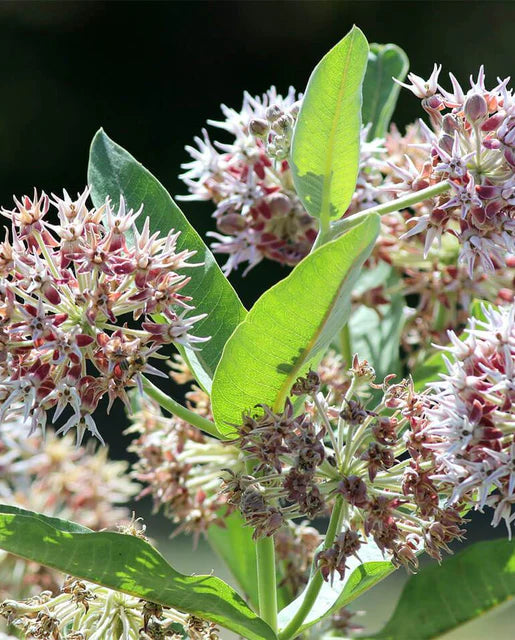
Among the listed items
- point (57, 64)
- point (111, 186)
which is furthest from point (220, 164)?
point (57, 64)

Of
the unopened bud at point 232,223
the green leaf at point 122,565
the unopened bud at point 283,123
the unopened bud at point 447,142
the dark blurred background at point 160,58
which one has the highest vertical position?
the dark blurred background at point 160,58

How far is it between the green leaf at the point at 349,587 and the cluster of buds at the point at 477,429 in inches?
2.8

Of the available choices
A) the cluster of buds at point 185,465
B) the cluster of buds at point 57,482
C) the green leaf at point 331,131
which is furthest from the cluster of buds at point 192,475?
the green leaf at point 331,131

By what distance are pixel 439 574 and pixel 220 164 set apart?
393 mm

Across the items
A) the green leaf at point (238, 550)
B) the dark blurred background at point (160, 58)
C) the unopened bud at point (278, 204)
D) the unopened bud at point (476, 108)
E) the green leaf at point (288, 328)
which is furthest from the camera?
the dark blurred background at point (160, 58)

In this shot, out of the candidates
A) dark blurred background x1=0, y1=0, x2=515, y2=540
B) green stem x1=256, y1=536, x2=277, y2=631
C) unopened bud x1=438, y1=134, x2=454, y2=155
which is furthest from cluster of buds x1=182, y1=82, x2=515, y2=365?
dark blurred background x1=0, y1=0, x2=515, y2=540

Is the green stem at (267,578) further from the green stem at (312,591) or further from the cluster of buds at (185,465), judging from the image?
the cluster of buds at (185,465)

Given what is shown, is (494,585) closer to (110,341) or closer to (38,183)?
(110,341)

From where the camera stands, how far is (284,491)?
1.94 feet

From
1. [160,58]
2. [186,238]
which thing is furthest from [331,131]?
[160,58]

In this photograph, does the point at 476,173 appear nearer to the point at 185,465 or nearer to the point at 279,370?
the point at 279,370

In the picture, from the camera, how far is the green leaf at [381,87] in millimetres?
938

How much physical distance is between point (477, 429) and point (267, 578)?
0.20 meters

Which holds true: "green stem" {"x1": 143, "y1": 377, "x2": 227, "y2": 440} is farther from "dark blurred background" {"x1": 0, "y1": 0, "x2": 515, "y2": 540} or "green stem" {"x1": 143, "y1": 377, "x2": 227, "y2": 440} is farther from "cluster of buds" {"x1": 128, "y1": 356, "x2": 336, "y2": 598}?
"dark blurred background" {"x1": 0, "y1": 0, "x2": 515, "y2": 540}
